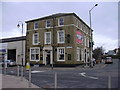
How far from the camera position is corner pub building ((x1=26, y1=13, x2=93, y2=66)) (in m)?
32.7

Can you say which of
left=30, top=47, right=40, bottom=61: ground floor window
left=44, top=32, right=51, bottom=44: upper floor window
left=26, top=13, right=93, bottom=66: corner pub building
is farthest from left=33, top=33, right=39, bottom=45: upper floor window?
left=44, top=32, right=51, bottom=44: upper floor window

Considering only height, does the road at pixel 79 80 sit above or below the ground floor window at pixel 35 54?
below

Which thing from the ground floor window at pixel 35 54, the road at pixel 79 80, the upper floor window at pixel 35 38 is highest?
the upper floor window at pixel 35 38

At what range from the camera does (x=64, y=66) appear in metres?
32.9

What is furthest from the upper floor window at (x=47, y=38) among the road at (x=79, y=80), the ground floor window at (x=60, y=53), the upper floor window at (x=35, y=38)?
the road at (x=79, y=80)

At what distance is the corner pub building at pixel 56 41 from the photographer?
32.7 m

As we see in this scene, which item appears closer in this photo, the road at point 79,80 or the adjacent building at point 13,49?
the road at point 79,80

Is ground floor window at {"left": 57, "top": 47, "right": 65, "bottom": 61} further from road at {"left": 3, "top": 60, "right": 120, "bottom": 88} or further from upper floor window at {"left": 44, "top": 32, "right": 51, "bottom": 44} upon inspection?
road at {"left": 3, "top": 60, "right": 120, "bottom": 88}

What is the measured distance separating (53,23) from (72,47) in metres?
5.84

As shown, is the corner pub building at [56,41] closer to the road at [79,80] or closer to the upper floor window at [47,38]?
the upper floor window at [47,38]

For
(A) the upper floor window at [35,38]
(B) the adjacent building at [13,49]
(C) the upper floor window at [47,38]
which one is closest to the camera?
(C) the upper floor window at [47,38]

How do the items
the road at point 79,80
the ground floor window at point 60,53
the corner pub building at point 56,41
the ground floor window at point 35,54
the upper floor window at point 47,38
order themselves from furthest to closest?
the ground floor window at point 35,54 → the upper floor window at point 47,38 → the ground floor window at point 60,53 → the corner pub building at point 56,41 → the road at point 79,80

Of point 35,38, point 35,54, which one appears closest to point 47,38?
point 35,38

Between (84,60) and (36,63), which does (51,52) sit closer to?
(36,63)
